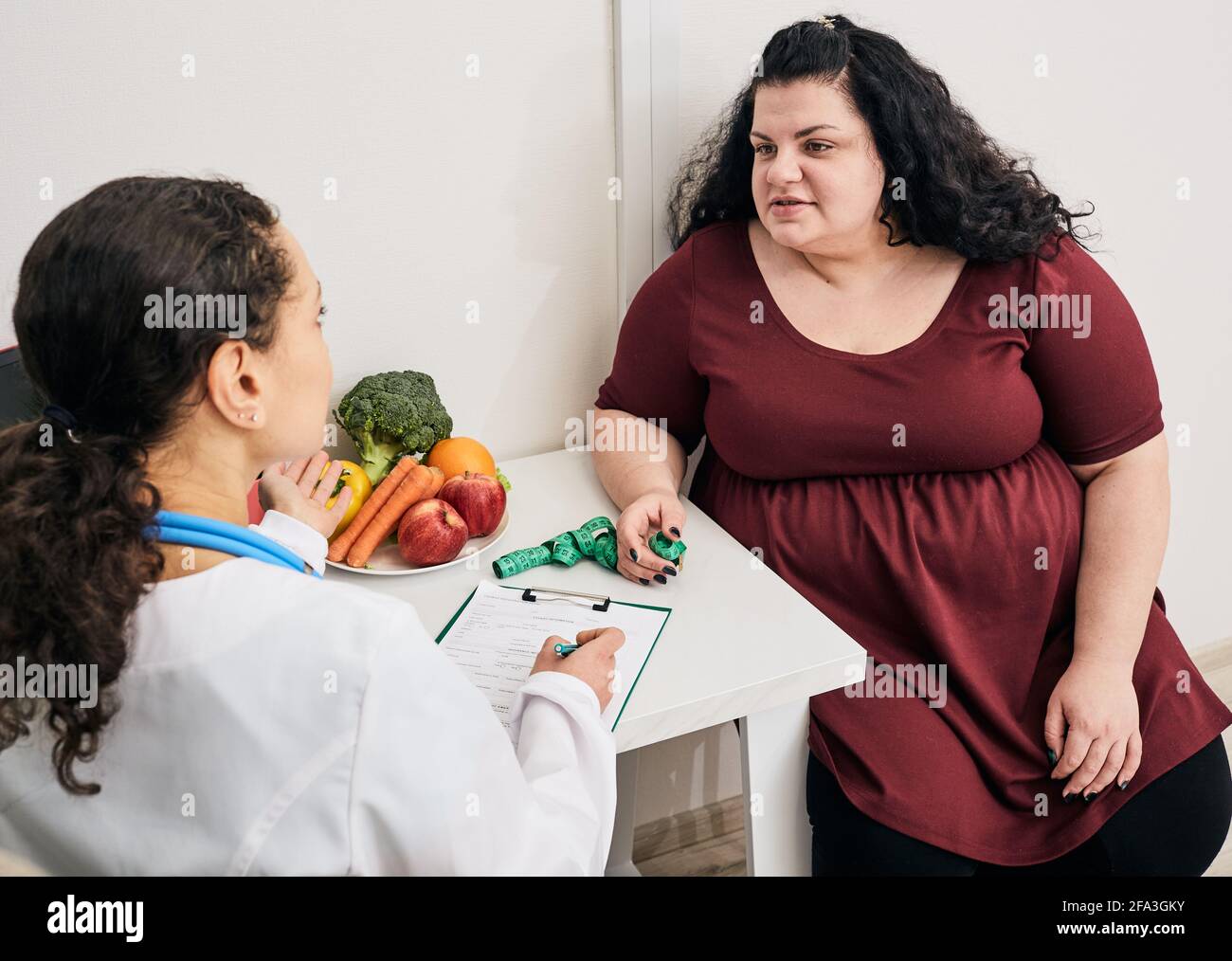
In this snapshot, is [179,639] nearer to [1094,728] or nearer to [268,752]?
[268,752]

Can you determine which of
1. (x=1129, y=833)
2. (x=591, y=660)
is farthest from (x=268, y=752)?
(x=1129, y=833)

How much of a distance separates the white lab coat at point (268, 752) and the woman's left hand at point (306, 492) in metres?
0.43

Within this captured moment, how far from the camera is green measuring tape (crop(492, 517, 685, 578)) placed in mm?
1340

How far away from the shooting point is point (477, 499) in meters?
1.38

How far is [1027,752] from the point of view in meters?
1.33

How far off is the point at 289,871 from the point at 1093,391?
116cm

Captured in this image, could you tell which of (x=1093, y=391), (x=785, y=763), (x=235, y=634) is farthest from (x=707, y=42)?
(x=235, y=634)

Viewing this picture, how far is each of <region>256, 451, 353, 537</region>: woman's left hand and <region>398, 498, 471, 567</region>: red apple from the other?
0.30ft

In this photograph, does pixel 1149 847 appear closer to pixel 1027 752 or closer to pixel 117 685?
pixel 1027 752

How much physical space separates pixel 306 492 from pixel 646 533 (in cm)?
44

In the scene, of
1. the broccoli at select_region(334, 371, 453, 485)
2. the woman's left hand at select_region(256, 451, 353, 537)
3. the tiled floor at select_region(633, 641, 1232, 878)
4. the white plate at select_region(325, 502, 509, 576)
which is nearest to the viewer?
the woman's left hand at select_region(256, 451, 353, 537)

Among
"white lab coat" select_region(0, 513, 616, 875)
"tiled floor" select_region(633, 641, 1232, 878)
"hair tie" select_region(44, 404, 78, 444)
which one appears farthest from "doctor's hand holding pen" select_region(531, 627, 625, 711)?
"tiled floor" select_region(633, 641, 1232, 878)

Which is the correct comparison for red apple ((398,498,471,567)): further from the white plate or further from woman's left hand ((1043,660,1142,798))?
woman's left hand ((1043,660,1142,798))

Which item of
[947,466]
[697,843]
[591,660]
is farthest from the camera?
[697,843]
